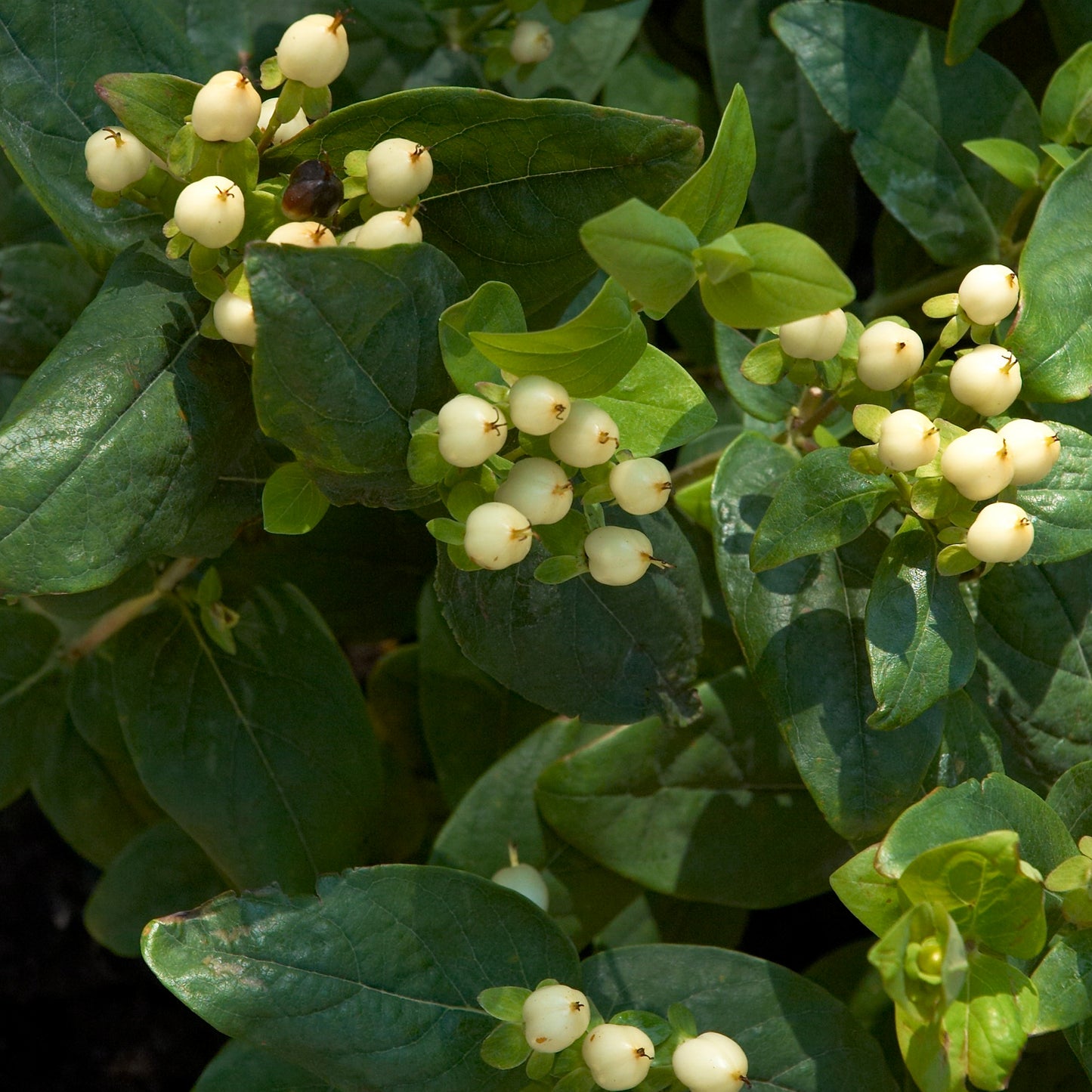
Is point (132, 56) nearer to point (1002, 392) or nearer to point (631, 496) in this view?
point (631, 496)

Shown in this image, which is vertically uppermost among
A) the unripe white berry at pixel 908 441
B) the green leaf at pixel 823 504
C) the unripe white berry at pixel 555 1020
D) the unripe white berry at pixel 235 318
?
the unripe white berry at pixel 235 318

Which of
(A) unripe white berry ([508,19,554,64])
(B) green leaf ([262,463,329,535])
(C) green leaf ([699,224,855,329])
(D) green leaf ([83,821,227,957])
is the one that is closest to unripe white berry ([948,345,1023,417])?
(C) green leaf ([699,224,855,329])

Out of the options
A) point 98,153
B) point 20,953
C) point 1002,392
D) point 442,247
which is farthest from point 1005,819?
point 20,953

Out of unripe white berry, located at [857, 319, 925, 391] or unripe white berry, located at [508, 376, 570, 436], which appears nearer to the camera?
unripe white berry, located at [508, 376, 570, 436]

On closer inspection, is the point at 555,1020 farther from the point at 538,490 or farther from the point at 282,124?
Result: the point at 282,124

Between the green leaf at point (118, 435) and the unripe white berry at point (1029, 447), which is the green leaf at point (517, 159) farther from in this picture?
the unripe white berry at point (1029, 447)

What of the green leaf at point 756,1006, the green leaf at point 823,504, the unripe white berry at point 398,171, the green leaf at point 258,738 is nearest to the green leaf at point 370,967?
the green leaf at point 756,1006

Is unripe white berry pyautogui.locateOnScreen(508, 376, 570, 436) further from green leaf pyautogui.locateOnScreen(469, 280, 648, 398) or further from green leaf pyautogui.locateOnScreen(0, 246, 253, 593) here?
green leaf pyautogui.locateOnScreen(0, 246, 253, 593)
